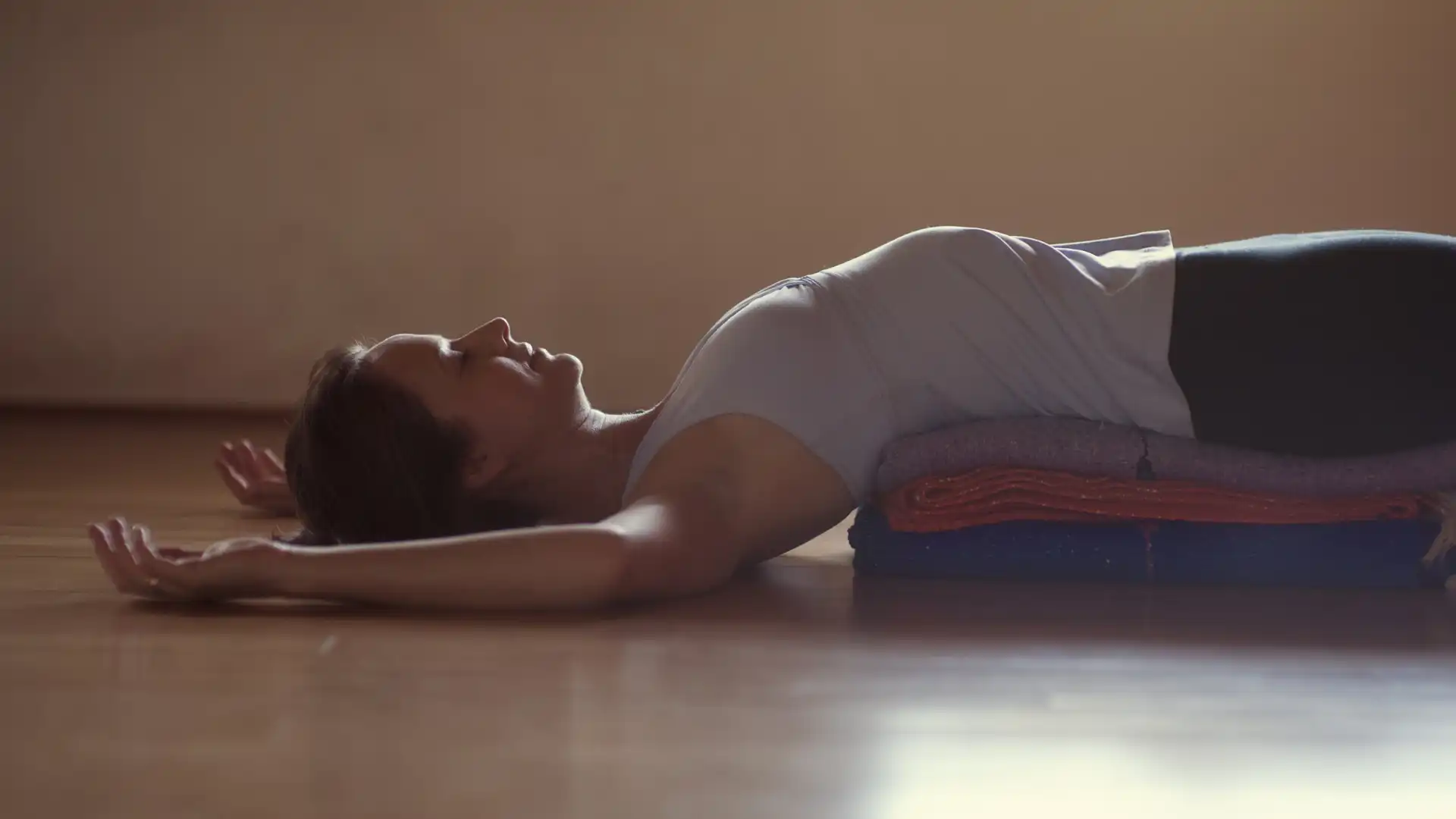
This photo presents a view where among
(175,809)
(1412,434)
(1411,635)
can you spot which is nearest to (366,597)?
(175,809)

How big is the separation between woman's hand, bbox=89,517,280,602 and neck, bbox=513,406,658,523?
1.25 feet

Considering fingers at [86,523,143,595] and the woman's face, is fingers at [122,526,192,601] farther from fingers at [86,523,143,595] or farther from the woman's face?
the woman's face

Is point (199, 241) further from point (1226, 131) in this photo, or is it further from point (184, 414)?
point (1226, 131)

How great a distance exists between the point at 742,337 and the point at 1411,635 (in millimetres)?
861

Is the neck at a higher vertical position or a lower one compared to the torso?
lower

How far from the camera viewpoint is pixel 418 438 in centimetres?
179

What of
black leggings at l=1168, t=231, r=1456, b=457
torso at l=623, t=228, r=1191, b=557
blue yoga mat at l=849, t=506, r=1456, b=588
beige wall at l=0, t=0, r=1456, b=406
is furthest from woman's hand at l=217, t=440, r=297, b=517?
beige wall at l=0, t=0, r=1456, b=406

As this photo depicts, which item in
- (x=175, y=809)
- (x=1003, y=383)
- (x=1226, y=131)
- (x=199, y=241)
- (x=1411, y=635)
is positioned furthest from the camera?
(x=199, y=241)

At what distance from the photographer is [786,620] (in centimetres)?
166

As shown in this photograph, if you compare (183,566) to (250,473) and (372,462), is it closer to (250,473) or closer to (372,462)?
(372,462)

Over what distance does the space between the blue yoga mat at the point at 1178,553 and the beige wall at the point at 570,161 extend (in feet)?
8.13

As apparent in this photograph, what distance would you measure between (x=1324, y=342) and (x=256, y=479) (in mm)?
1754

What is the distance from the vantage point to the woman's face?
1808 mm

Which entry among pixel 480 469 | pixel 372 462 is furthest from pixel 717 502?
pixel 372 462
